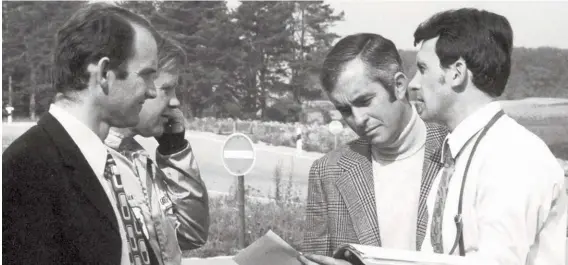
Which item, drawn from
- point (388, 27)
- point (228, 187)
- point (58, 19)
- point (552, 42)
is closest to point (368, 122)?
point (388, 27)

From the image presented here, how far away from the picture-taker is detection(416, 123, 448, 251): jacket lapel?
189 centimetres

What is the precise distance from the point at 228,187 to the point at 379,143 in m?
2.59

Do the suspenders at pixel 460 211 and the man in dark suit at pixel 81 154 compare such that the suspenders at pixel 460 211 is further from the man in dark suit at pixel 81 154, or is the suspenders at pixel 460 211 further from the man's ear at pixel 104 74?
the man's ear at pixel 104 74

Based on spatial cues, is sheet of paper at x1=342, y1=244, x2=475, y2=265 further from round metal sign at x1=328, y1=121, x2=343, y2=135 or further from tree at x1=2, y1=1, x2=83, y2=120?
round metal sign at x1=328, y1=121, x2=343, y2=135

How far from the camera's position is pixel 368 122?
6.38 feet

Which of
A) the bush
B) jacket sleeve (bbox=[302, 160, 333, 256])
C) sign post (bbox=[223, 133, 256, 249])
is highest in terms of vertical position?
jacket sleeve (bbox=[302, 160, 333, 256])

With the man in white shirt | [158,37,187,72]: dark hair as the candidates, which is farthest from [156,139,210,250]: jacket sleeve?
the man in white shirt

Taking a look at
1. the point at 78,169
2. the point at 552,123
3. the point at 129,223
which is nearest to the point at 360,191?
the point at 129,223

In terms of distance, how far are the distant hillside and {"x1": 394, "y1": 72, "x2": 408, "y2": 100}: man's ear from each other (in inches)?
32.5

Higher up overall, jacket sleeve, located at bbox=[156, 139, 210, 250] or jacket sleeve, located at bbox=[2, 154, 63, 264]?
jacket sleeve, located at bbox=[2, 154, 63, 264]

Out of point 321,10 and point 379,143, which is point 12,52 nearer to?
point 321,10

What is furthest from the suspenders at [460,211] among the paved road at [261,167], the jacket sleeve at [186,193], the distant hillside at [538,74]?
the paved road at [261,167]

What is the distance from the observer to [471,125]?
142 cm

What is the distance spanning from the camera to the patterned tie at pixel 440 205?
1425 mm
